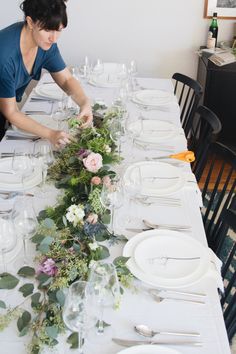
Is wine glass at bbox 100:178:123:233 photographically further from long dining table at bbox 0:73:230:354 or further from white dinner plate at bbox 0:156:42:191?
white dinner plate at bbox 0:156:42:191

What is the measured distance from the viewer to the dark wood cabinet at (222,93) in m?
3.33

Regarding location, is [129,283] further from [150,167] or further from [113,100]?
[113,100]

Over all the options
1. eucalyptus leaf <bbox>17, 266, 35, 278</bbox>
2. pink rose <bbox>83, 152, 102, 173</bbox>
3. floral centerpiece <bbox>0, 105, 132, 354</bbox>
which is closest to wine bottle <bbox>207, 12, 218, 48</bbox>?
floral centerpiece <bbox>0, 105, 132, 354</bbox>

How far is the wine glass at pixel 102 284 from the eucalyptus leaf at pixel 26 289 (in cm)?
22

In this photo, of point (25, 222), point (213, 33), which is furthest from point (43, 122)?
point (213, 33)

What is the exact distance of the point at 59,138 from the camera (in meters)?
1.88

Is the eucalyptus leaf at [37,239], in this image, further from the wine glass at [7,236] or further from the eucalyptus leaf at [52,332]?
the eucalyptus leaf at [52,332]

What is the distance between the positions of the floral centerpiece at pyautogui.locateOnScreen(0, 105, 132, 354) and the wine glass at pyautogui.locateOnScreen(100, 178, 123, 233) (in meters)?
0.02

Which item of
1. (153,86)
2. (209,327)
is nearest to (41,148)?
(209,327)

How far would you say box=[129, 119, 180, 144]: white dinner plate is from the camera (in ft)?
6.97

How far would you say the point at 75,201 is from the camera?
59.3 inches

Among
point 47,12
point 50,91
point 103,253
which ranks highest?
point 47,12

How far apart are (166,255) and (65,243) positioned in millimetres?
321

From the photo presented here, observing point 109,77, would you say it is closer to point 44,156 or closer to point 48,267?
point 44,156
